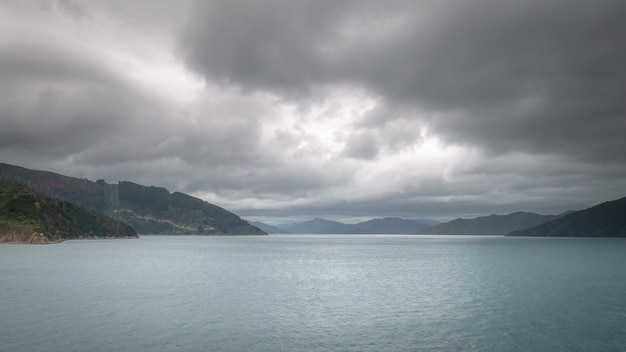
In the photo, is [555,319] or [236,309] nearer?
[555,319]

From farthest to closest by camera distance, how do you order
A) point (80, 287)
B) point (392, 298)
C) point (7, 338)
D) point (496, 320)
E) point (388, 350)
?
point (80, 287), point (392, 298), point (496, 320), point (7, 338), point (388, 350)

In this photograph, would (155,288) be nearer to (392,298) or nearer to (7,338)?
(7,338)

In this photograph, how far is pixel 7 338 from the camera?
4344cm

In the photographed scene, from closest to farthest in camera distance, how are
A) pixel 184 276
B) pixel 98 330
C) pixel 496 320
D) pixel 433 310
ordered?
pixel 98 330, pixel 496 320, pixel 433 310, pixel 184 276

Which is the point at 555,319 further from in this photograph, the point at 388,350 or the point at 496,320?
the point at 388,350

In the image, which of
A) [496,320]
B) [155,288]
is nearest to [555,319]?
[496,320]

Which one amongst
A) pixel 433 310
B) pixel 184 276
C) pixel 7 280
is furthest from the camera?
pixel 184 276

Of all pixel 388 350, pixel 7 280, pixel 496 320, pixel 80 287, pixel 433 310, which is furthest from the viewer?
pixel 7 280

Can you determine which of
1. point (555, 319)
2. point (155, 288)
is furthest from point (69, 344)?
point (555, 319)

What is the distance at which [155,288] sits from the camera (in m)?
86.5

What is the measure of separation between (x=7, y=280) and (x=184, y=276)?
41778 mm

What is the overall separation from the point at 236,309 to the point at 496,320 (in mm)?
40538

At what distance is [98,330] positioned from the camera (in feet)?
156

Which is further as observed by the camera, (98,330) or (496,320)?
(496,320)
